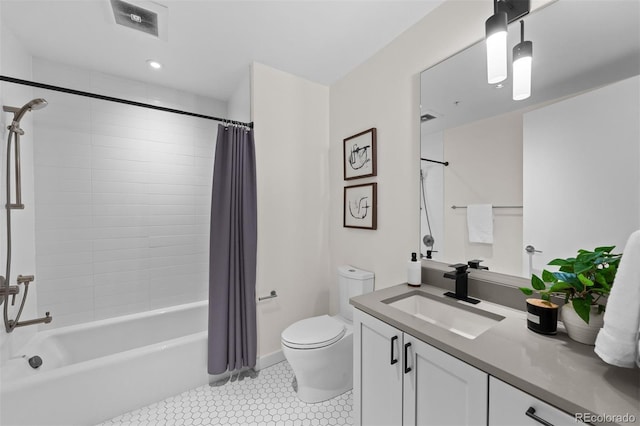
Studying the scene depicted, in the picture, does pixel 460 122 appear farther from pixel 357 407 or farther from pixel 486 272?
pixel 357 407

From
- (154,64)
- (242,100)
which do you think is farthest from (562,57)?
(154,64)

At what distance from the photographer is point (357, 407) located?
1.29m

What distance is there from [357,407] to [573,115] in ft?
5.41

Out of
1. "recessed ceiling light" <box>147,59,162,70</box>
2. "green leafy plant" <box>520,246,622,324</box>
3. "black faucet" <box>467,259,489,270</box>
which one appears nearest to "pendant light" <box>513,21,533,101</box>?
"green leafy plant" <box>520,246,622,324</box>

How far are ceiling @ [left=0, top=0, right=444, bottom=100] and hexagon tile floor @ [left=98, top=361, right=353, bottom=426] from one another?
2.52m

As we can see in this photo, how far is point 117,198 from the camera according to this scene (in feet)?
7.61

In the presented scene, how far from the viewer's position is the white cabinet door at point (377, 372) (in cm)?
108

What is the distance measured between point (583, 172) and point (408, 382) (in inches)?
43.0

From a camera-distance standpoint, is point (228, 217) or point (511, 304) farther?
point (228, 217)

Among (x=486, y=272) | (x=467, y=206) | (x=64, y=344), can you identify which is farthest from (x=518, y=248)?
(x=64, y=344)

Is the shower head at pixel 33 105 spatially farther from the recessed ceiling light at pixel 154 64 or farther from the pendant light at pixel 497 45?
the pendant light at pixel 497 45

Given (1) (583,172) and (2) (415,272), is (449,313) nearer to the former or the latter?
(2) (415,272)

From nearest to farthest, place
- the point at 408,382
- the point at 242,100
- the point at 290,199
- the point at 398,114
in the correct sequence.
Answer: the point at 408,382, the point at 398,114, the point at 290,199, the point at 242,100

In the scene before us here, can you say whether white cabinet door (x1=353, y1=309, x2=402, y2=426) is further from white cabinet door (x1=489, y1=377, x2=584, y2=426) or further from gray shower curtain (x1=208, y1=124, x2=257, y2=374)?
gray shower curtain (x1=208, y1=124, x2=257, y2=374)
